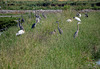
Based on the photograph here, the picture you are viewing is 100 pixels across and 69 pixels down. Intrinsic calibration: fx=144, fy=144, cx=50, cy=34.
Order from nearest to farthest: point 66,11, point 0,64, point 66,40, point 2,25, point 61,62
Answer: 1. point 0,64
2. point 61,62
3. point 66,40
4. point 2,25
5. point 66,11

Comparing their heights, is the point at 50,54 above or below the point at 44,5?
below

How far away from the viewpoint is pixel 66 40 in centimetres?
652

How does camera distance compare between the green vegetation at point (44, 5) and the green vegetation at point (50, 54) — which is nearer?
the green vegetation at point (50, 54)

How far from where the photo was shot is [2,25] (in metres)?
11.4

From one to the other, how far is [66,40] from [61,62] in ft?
6.63

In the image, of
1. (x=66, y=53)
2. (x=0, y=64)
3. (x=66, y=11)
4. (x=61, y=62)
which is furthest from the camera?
(x=66, y=11)

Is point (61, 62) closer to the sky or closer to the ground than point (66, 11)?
closer to the ground

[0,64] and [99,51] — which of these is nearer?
[0,64]

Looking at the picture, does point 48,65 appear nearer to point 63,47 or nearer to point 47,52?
point 47,52

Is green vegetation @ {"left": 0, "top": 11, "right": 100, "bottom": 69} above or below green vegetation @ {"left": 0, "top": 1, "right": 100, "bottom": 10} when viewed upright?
below

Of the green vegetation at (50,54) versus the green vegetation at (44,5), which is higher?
the green vegetation at (44,5)

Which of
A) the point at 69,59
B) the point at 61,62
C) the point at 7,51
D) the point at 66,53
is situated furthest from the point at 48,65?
the point at 7,51

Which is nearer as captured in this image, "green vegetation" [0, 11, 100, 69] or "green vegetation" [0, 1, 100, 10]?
"green vegetation" [0, 11, 100, 69]

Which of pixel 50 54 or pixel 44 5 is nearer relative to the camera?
Result: pixel 50 54
